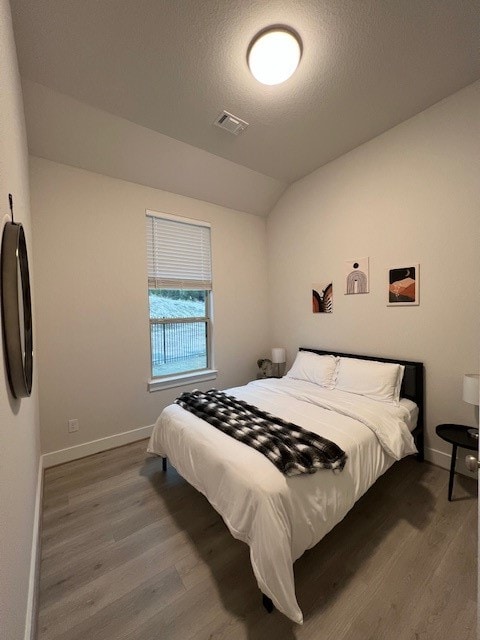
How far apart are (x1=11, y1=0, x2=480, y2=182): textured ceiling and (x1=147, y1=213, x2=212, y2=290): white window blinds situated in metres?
0.92

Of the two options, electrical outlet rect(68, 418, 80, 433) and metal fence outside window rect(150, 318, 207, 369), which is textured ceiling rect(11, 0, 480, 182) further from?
electrical outlet rect(68, 418, 80, 433)

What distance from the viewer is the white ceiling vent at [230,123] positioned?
216 cm

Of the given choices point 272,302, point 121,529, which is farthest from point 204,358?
point 121,529

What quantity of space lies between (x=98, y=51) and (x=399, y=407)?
3260 mm

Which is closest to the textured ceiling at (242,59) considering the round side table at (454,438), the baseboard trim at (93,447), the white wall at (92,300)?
the white wall at (92,300)

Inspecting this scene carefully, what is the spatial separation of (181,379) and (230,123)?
8.59ft

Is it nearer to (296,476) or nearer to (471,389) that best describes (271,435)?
(296,476)

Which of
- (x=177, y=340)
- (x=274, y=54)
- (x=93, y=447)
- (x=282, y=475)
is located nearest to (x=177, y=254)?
(x=177, y=340)

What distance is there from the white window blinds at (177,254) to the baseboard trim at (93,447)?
1585 millimetres

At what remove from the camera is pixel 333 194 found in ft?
9.54

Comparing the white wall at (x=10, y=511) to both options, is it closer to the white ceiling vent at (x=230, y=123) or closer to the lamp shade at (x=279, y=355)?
the white ceiling vent at (x=230, y=123)

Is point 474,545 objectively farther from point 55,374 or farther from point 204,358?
point 55,374

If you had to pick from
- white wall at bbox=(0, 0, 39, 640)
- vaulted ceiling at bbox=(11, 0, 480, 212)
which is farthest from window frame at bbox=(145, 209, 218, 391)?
white wall at bbox=(0, 0, 39, 640)

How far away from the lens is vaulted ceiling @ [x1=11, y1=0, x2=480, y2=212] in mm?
1450
